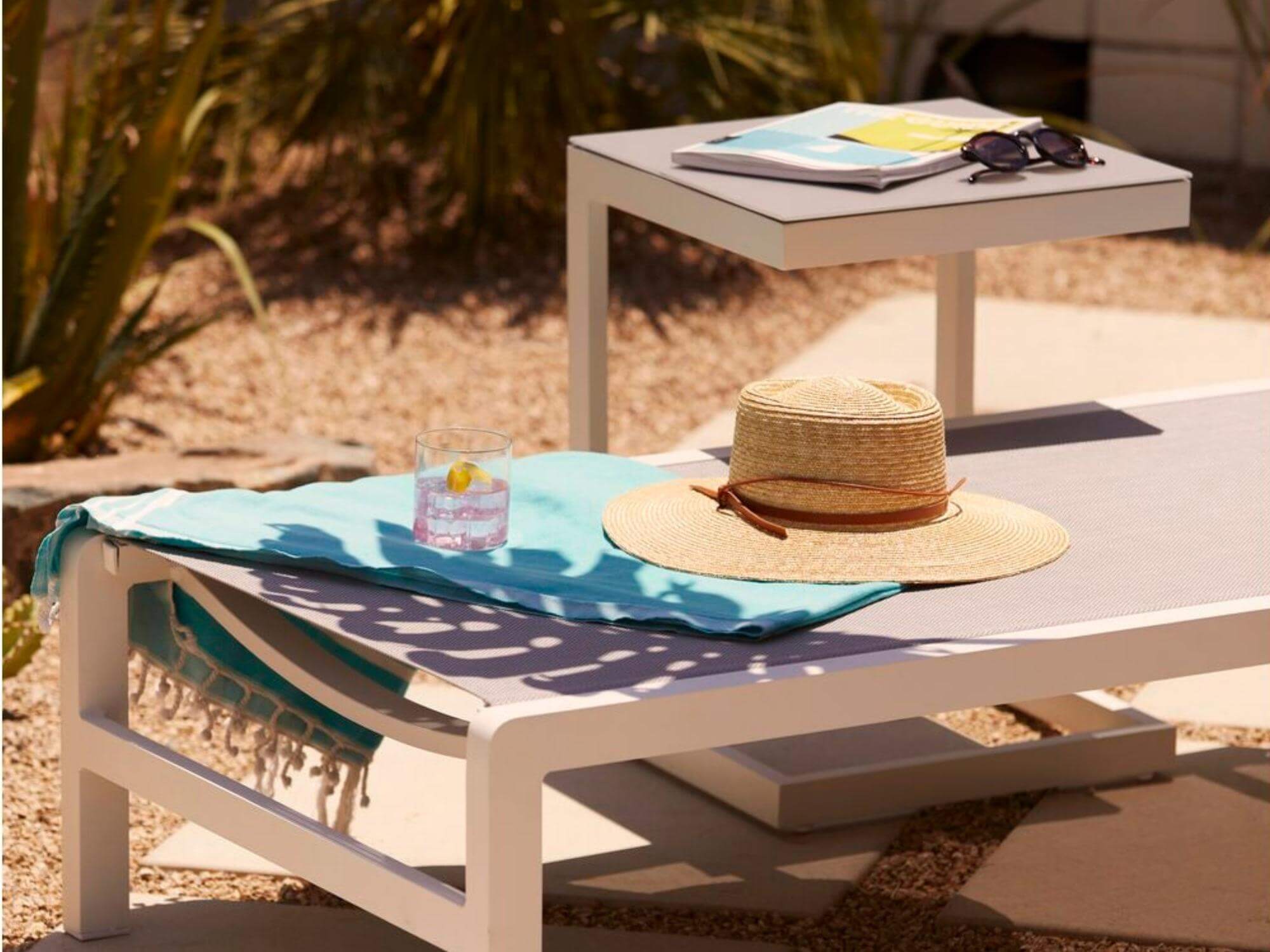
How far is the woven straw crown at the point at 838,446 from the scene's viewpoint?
2.52 m

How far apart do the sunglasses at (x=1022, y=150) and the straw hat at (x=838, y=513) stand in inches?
16.6

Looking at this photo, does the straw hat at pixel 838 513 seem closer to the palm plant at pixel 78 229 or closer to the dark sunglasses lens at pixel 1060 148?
the dark sunglasses lens at pixel 1060 148

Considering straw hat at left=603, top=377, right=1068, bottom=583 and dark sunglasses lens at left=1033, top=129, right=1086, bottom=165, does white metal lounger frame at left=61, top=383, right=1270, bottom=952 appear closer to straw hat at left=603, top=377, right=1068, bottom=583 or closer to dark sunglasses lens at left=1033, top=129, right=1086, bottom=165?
straw hat at left=603, top=377, right=1068, bottom=583

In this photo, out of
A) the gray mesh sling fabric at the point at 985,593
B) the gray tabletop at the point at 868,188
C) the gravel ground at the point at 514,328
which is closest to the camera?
the gray mesh sling fabric at the point at 985,593

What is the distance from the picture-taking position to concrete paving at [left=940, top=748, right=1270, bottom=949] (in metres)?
2.65

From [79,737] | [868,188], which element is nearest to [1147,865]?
[868,188]

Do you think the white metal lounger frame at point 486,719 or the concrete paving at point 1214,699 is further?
the concrete paving at point 1214,699

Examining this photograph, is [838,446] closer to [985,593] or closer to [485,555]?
[985,593]

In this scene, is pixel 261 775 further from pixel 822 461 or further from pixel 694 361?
pixel 694 361

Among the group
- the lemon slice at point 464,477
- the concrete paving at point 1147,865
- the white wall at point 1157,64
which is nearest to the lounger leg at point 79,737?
the lemon slice at point 464,477

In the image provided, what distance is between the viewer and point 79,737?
8.34ft

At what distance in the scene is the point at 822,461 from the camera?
2.52 meters

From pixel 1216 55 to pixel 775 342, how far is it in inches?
90.7

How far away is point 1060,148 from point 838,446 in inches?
26.9
